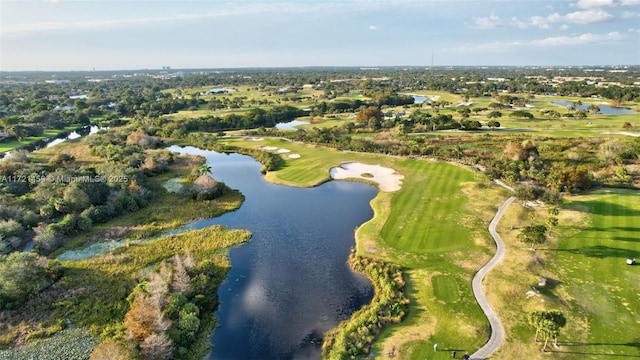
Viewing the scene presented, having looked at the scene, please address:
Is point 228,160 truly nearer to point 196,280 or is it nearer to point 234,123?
point 234,123

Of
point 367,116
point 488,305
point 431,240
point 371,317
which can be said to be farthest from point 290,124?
point 488,305

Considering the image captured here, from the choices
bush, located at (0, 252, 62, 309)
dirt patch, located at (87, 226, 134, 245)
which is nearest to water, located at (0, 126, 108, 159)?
dirt patch, located at (87, 226, 134, 245)

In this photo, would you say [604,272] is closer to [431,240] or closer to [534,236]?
[534,236]

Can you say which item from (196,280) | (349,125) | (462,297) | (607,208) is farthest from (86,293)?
(349,125)

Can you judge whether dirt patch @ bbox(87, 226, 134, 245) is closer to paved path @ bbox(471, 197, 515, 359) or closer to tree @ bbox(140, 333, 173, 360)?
tree @ bbox(140, 333, 173, 360)

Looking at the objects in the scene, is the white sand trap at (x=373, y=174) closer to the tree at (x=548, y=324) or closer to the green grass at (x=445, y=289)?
the green grass at (x=445, y=289)
